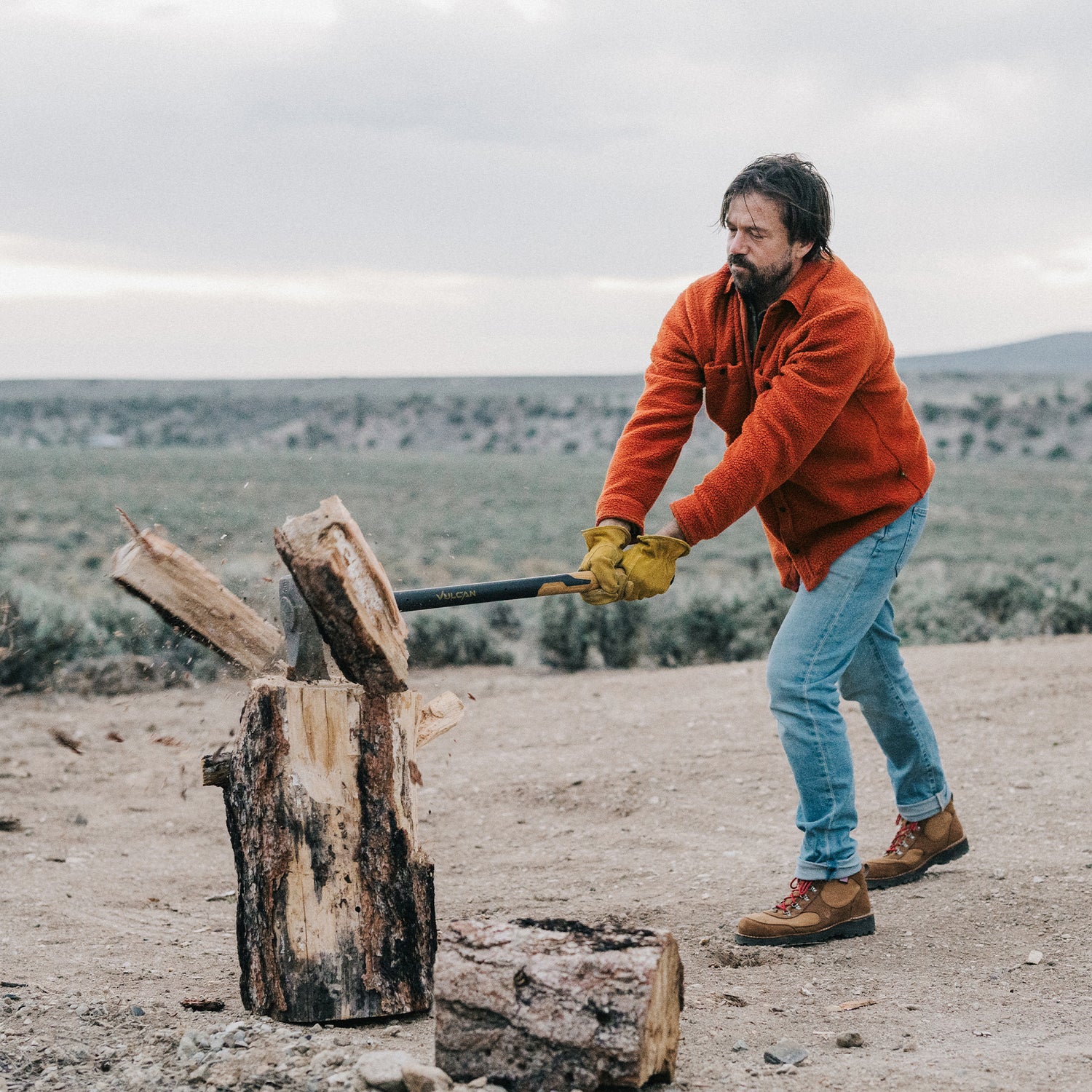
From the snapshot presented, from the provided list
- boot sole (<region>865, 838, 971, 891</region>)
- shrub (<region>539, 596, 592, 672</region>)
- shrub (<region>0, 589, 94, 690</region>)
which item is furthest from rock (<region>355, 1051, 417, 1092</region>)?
shrub (<region>539, 596, 592, 672</region>)

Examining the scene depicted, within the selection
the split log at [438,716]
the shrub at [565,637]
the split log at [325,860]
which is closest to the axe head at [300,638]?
the split log at [325,860]

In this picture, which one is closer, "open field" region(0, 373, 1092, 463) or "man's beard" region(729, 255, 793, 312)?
"man's beard" region(729, 255, 793, 312)

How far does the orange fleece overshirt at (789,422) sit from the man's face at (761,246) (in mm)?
54

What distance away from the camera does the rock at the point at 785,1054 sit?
2.73 m

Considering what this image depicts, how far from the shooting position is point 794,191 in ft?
11.0

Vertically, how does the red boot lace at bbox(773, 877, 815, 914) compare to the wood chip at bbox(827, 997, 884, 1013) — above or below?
above

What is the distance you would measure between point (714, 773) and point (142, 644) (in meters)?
5.79

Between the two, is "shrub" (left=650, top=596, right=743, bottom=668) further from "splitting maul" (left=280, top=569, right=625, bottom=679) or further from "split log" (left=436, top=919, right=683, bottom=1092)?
"split log" (left=436, top=919, right=683, bottom=1092)

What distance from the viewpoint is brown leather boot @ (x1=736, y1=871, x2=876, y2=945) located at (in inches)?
142

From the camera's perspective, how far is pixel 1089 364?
96.2 meters

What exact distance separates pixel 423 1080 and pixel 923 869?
7.62 ft

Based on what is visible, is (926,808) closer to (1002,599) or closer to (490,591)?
(490,591)

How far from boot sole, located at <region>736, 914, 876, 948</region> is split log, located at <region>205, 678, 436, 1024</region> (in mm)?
1075

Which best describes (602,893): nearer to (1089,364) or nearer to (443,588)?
(443,588)
